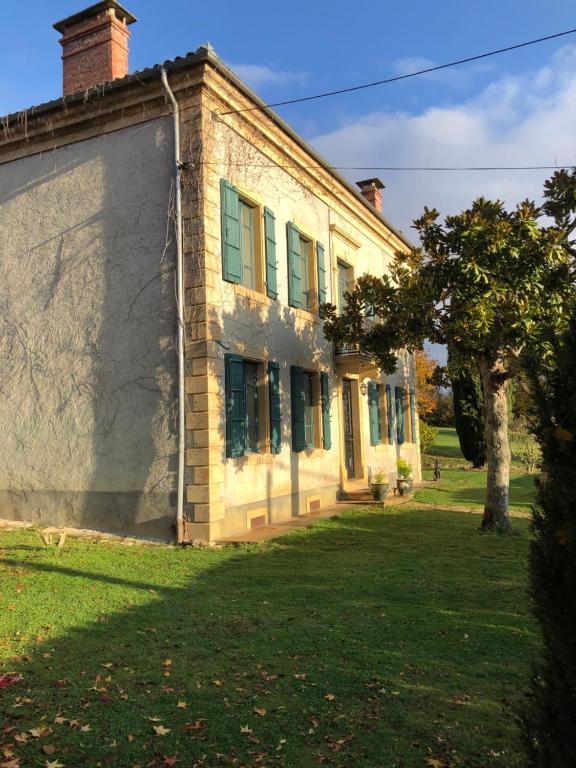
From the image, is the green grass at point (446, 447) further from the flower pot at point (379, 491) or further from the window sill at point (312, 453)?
the window sill at point (312, 453)

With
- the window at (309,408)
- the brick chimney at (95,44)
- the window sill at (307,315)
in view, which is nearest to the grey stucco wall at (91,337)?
the brick chimney at (95,44)

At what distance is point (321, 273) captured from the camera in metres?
13.5

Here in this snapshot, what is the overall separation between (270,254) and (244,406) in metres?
3.02

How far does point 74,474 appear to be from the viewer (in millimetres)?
9984

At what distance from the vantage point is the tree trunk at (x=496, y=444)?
10.2 metres

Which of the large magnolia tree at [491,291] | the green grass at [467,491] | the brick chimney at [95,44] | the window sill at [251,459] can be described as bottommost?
the green grass at [467,491]

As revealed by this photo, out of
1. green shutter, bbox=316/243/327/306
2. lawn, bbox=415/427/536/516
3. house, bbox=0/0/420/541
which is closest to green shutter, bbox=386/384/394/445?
lawn, bbox=415/427/536/516

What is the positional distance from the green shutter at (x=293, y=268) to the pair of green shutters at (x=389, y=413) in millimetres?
4589

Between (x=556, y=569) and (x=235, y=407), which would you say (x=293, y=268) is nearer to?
(x=235, y=407)

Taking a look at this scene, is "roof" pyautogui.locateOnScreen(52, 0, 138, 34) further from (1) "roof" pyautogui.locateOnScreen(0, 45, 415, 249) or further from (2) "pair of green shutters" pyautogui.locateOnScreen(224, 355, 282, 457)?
(2) "pair of green shutters" pyautogui.locateOnScreen(224, 355, 282, 457)

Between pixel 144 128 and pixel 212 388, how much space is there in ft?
14.2

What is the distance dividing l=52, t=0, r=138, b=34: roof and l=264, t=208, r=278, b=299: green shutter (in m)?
4.11

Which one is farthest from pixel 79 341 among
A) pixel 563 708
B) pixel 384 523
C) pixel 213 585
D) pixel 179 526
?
pixel 563 708

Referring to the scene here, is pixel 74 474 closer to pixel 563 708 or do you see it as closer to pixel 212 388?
pixel 212 388
